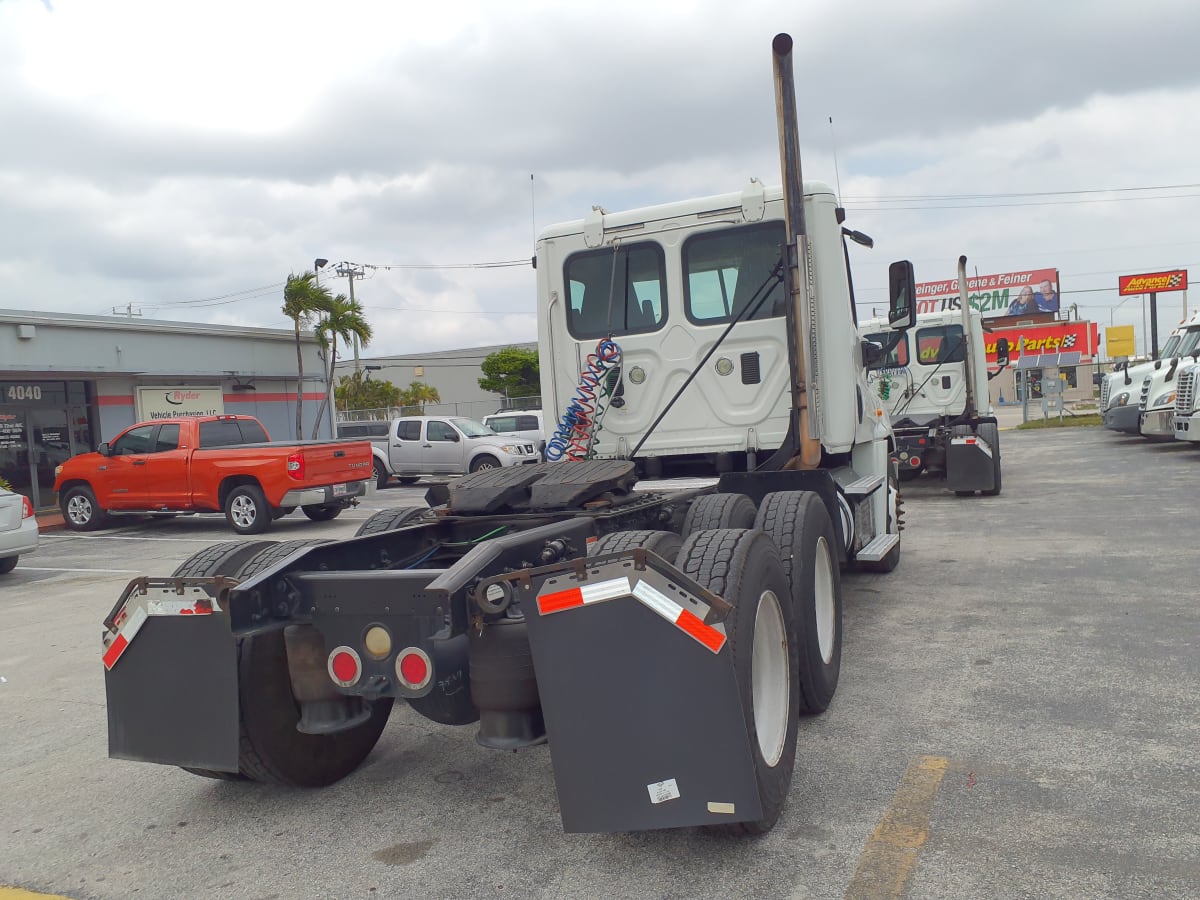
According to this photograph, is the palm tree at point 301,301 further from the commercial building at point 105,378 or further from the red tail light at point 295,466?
the red tail light at point 295,466

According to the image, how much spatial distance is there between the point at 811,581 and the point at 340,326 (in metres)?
21.3

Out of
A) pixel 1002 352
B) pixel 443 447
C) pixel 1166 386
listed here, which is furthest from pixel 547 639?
pixel 1166 386

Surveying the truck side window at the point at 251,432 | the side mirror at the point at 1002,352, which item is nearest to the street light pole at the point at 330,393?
the truck side window at the point at 251,432

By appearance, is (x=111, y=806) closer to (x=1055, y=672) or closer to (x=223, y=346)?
(x=1055, y=672)

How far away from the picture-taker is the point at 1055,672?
5074mm

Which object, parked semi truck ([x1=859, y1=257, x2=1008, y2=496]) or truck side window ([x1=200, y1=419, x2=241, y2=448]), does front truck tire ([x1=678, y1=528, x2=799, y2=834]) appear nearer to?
parked semi truck ([x1=859, y1=257, x2=1008, y2=496])

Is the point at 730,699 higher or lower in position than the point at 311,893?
higher

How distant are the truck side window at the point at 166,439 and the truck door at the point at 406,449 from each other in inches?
267

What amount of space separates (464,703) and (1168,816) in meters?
2.52

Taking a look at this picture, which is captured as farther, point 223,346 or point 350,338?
point 350,338

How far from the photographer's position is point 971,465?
1355 centimetres

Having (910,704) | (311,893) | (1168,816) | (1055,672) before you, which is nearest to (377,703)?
(311,893)

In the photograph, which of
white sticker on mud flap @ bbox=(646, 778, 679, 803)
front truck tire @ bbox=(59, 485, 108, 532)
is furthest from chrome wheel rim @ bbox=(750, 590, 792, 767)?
front truck tire @ bbox=(59, 485, 108, 532)

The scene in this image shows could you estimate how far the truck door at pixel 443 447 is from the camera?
2081 cm
